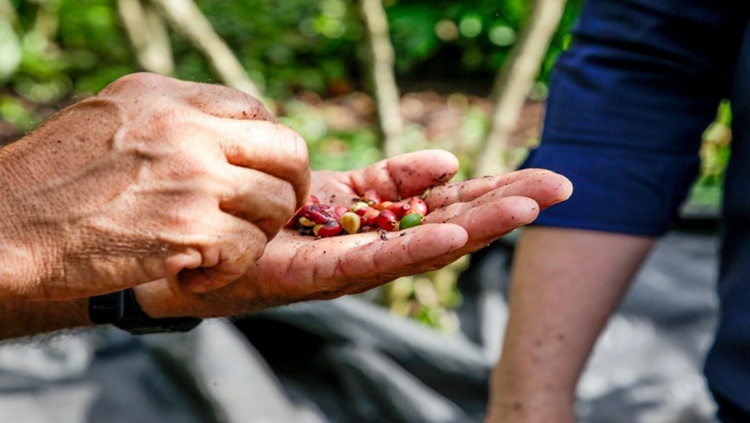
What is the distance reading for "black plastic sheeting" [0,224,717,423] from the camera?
1.94 metres

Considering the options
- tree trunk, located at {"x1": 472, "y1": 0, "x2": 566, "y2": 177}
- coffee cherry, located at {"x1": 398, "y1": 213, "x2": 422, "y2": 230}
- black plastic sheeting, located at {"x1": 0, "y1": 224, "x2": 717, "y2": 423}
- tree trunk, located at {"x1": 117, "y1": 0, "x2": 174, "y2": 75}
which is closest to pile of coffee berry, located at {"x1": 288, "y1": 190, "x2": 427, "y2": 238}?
coffee cherry, located at {"x1": 398, "y1": 213, "x2": 422, "y2": 230}

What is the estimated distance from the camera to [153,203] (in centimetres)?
86

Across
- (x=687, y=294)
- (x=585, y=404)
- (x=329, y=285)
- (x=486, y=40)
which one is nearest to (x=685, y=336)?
(x=687, y=294)

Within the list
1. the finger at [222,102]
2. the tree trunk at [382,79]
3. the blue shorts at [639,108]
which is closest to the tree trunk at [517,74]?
the tree trunk at [382,79]

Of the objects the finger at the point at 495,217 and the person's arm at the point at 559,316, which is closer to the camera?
the finger at the point at 495,217

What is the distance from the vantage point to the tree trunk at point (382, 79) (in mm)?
2539

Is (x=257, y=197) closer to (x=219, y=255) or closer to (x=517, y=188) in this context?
(x=219, y=255)

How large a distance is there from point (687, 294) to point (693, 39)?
128 cm

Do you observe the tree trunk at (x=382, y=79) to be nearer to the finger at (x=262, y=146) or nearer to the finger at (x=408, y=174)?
the finger at (x=408, y=174)

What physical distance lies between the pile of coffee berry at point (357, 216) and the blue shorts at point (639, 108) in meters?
0.30

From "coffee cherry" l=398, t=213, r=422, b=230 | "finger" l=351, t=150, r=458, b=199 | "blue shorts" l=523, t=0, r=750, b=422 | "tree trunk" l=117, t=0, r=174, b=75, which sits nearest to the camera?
"coffee cherry" l=398, t=213, r=422, b=230

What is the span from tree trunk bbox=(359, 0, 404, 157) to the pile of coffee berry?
1.38m

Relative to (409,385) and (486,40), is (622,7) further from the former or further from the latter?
(486,40)

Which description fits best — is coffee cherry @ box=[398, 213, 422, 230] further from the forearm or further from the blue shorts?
the forearm
